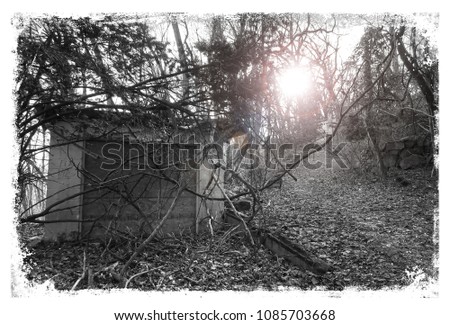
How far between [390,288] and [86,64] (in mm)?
4586

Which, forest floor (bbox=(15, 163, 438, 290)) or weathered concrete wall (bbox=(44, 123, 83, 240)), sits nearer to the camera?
forest floor (bbox=(15, 163, 438, 290))

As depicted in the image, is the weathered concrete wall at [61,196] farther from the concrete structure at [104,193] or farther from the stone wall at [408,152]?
the stone wall at [408,152]

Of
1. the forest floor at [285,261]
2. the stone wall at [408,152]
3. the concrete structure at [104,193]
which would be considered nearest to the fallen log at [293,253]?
the forest floor at [285,261]

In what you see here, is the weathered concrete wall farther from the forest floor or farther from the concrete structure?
the forest floor

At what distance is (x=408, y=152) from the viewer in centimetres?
1127

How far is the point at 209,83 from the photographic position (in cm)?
382

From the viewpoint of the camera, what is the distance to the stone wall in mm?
10852

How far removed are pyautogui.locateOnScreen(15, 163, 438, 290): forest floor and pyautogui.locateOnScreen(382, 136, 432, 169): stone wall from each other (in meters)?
2.46

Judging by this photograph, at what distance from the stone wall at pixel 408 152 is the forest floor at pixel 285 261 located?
8.06 ft

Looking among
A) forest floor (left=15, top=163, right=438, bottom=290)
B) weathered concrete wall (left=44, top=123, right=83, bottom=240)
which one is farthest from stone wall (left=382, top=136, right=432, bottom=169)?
weathered concrete wall (left=44, top=123, right=83, bottom=240)

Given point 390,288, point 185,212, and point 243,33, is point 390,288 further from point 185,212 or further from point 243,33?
point 185,212

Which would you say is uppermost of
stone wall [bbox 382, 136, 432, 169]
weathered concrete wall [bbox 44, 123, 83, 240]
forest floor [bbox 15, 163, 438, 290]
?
stone wall [bbox 382, 136, 432, 169]

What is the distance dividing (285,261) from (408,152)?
30.5ft

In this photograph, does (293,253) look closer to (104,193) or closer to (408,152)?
(104,193)
